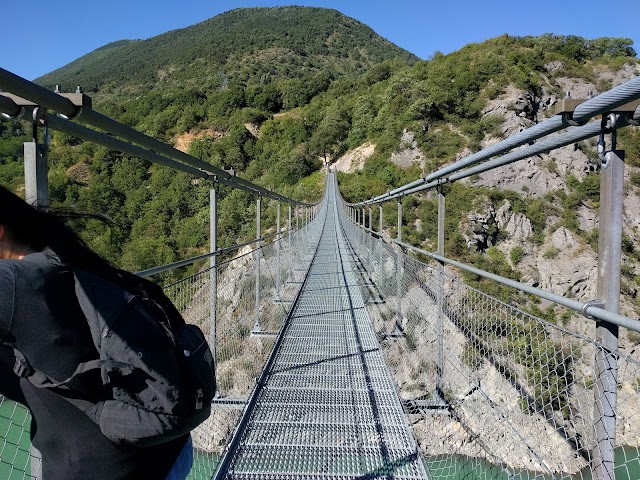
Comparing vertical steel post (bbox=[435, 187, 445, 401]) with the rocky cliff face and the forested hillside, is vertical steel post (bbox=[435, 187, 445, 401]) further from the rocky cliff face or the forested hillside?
the rocky cliff face

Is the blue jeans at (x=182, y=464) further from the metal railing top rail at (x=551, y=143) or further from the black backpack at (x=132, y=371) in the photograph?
the metal railing top rail at (x=551, y=143)

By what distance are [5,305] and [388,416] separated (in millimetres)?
1931

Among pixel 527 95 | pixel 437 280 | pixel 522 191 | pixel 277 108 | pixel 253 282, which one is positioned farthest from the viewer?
pixel 277 108

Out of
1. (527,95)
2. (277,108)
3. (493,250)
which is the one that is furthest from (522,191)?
(277,108)

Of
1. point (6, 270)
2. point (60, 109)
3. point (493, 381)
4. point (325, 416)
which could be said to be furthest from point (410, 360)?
point (6, 270)

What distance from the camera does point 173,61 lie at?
75.1m

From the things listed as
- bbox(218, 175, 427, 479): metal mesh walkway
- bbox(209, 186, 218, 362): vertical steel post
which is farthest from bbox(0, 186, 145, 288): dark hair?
bbox(218, 175, 427, 479): metal mesh walkway

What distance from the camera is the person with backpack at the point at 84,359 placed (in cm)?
56

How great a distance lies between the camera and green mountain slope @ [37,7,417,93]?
69188 millimetres

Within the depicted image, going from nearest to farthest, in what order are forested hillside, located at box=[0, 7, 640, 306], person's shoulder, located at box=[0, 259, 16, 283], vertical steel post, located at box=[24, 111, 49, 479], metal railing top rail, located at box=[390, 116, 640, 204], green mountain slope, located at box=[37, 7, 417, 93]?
person's shoulder, located at box=[0, 259, 16, 283]
vertical steel post, located at box=[24, 111, 49, 479]
metal railing top rail, located at box=[390, 116, 640, 204]
forested hillside, located at box=[0, 7, 640, 306]
green mountain slope, located at box=[37, 7, 417, 93]

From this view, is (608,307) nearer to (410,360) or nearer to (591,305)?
(591,305)

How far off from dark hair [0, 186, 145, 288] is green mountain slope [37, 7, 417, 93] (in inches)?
2678

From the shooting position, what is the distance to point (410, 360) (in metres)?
3.46

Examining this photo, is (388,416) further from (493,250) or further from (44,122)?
(493,250)
